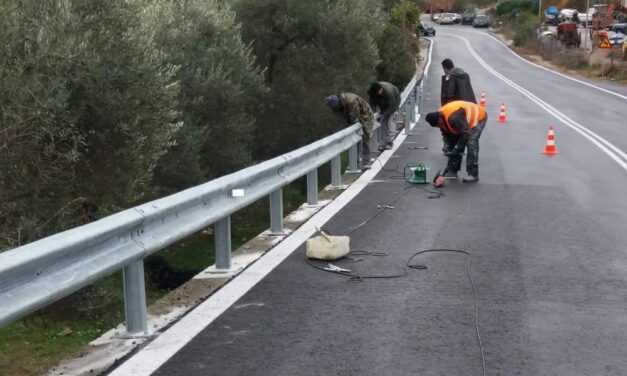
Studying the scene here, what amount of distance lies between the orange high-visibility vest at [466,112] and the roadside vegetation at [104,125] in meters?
3.99

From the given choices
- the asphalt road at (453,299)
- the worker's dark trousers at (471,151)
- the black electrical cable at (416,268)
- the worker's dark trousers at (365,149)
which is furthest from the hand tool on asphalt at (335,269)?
the worker's dark trousers at (365,149)

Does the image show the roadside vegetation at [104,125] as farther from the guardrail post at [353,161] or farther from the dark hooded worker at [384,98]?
the guardrail post at [353,161]

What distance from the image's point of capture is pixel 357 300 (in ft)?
21.3

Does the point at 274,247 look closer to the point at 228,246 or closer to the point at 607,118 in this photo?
the point at 228,246

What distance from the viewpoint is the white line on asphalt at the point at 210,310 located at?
5008 millimetres

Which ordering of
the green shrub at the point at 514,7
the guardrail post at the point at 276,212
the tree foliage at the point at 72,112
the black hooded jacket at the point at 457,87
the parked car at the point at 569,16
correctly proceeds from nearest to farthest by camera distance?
the guardrail post at the point at 276,212, the tree foliage at the point at 72,112, the black hooded jacket at the point at 457,87, the parked car at the point at 569,16, the green shrub at the point at 514,7

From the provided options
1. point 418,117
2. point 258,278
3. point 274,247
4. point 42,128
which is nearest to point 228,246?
point 258,278

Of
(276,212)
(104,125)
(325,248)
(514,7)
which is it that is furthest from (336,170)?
(514,7)

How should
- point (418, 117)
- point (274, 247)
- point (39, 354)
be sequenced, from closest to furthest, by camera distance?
point (39, 354) → point (274, 247) → point (418, 117)

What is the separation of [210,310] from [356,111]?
352 inches

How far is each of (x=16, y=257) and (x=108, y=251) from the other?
1.01m

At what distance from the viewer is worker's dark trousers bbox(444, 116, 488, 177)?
13.2 meters

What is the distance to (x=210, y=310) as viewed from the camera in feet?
20.3

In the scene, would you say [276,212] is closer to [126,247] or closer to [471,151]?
[126,247]
